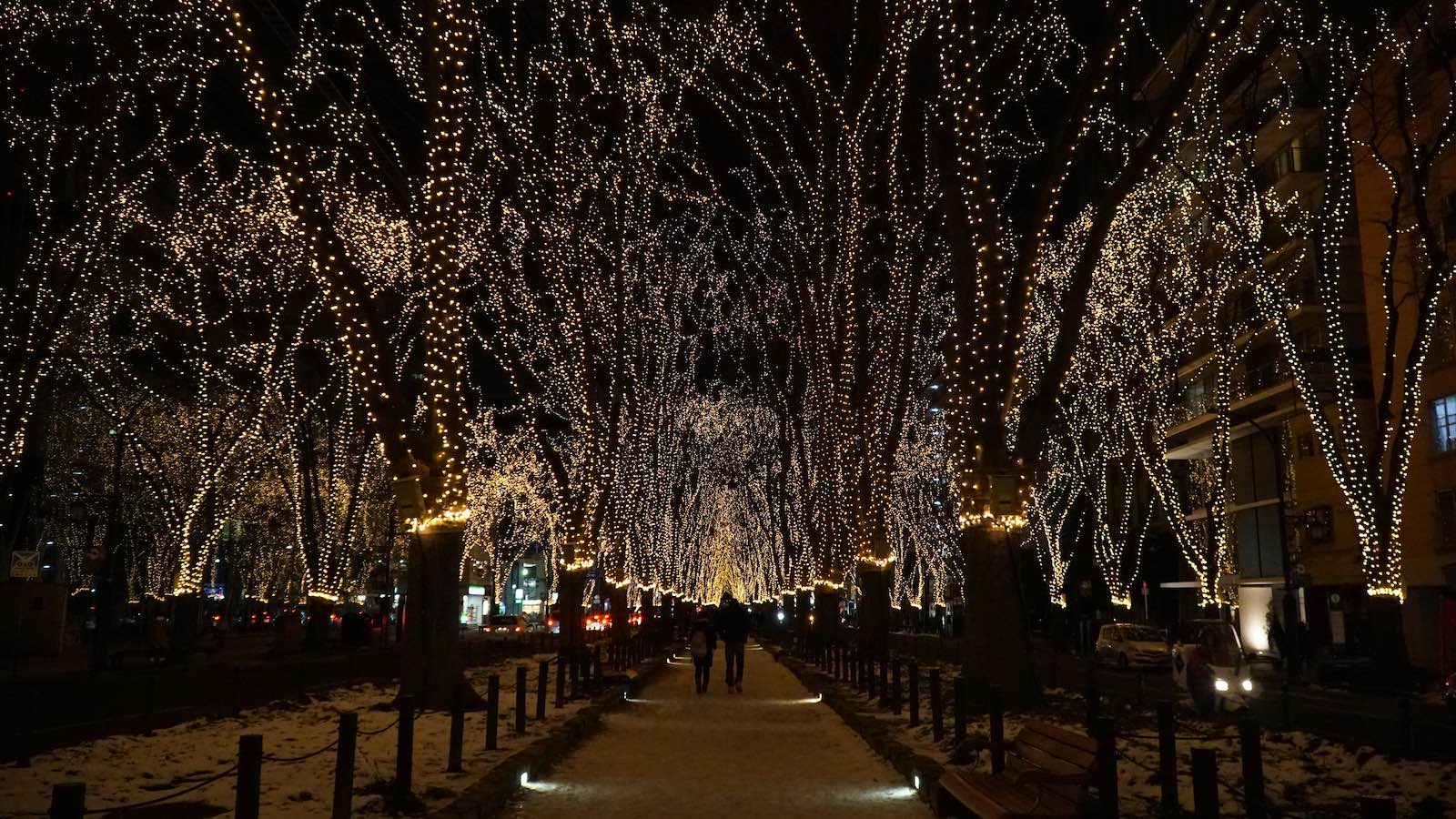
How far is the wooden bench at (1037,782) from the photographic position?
23.1 ft

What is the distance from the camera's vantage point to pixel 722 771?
11789 millimetres

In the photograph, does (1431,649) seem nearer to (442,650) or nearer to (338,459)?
(442,650)

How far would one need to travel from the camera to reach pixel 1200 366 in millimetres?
49875

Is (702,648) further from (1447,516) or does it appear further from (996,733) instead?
(1447,516)

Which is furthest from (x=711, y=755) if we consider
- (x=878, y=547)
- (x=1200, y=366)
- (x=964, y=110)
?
(x=1200, y=366)

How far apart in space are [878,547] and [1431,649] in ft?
60.3

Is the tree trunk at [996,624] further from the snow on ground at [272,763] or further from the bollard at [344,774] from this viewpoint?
the bollard at [344,774]

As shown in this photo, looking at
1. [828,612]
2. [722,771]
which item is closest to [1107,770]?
[722,771]

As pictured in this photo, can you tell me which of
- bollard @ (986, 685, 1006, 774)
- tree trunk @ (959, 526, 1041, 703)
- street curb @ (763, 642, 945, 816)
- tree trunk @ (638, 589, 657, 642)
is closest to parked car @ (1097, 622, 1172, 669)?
street curb @ (763, 642, 945, 816)

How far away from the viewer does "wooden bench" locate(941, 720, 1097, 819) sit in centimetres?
704

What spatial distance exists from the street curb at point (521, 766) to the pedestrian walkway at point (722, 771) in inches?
5.8

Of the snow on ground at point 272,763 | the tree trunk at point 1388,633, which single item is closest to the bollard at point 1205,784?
the snow on ground at point 272,763

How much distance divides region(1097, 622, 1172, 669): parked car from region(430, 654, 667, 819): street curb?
18.9 metres

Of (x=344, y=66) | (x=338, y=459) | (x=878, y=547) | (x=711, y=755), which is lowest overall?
(x=711, y=755)
